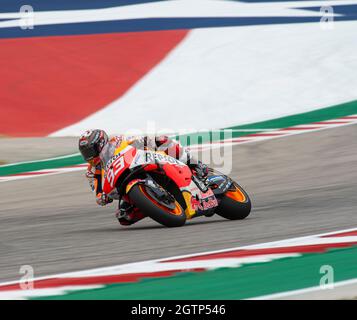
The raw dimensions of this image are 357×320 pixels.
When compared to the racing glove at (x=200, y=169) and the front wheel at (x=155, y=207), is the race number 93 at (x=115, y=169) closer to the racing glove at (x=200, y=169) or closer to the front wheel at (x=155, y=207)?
the front wheel at (x=155, y=207)

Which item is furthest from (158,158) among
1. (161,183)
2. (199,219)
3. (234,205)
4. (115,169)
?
(199,219)

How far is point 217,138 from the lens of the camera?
1406 centimetres

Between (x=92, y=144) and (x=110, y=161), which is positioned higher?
(x=92, y=144)

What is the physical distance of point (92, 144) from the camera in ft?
28.2

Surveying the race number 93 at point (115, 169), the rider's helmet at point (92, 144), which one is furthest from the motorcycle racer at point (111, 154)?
the race number 93 at point (115, 169)

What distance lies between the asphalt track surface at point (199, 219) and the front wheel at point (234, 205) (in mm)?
94

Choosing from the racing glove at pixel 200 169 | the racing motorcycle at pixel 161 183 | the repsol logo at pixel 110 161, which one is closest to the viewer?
the racing motorcycle at pixel 161 183

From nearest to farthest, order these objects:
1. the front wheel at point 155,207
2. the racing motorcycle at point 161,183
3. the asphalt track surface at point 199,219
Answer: the asphalt track surface at point 199,219 < the front wheel at point 155,207 < the racing motorcycle at point 161,183

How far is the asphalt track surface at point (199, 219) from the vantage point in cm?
759

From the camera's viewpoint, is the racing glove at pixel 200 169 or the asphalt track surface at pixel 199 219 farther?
the racing glove at pixel 200 169

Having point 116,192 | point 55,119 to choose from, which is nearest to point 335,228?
point 116,192

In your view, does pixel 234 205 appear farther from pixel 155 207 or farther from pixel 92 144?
pixel 92 144

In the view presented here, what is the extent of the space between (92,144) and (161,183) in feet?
2.42

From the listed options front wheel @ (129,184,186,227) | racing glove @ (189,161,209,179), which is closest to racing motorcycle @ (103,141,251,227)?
front wheel @ (129,184,186,227)
